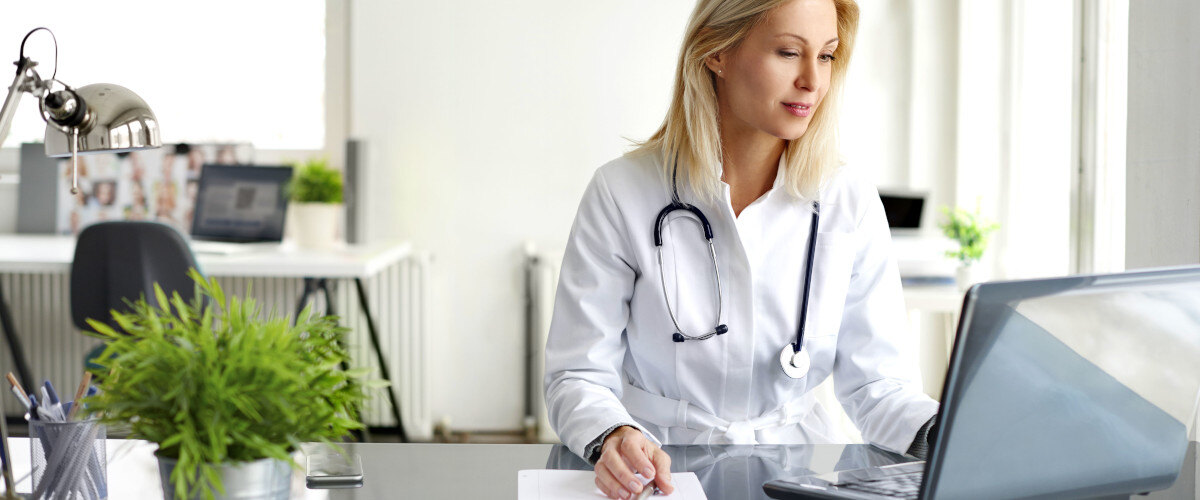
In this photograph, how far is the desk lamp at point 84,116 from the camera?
2.95ft

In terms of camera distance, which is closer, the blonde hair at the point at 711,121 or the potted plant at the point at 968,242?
the blonde hair at the point at 711,121

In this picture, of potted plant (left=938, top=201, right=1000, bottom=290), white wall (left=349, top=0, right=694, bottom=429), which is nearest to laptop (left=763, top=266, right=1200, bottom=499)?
potted plant (left=938, top=201, right=1000, bottom=290)

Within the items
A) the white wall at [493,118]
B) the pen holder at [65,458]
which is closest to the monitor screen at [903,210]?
the white wall at [493,118]

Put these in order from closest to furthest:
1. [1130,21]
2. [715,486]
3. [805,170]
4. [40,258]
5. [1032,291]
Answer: [1032,291]
[715,486]
[805,170]
[1130,21]
[40,258]

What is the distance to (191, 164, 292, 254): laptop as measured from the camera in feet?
10.5

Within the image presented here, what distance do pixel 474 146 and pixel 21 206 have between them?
1531mm

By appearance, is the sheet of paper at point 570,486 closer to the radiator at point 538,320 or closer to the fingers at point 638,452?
the fingers at point 638,452

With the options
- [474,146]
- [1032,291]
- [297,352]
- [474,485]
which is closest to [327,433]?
[297,352]

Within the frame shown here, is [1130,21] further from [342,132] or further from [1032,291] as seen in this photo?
[342,132]

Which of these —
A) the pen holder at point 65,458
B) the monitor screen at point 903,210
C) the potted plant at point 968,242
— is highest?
the monitor screen at point 903,210

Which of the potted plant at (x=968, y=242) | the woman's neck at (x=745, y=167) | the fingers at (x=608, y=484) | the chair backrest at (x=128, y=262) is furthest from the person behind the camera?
the potted plant at (x=968, y=242)

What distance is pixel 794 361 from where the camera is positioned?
1348 millimetres

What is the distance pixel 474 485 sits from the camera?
100 cm

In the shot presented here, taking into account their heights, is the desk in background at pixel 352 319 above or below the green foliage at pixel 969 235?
below
